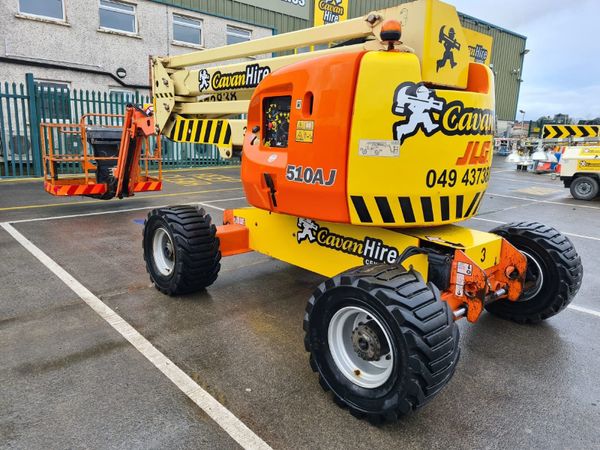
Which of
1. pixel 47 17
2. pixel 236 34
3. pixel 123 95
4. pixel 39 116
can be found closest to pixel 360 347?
pixel 39 116

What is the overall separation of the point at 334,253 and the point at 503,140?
27124 millimetres

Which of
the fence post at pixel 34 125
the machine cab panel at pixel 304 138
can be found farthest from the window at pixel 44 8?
the machine cab panel at pixel 304 138

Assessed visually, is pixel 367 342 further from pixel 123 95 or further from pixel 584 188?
pixel 123 95

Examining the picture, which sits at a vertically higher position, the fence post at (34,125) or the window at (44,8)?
the window at (44,8)

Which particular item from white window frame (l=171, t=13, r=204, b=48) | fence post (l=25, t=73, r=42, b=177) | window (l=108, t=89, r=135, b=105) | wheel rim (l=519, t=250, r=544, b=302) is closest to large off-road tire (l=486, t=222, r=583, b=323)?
wheel rim (l=519, t=250, r=544, b=302)

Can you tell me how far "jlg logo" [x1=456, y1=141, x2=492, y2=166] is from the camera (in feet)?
11.3

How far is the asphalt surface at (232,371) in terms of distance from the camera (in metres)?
2.75

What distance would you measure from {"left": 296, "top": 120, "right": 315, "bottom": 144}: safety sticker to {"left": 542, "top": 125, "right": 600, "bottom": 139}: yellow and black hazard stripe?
17046mm

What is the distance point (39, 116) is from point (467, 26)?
942 inches

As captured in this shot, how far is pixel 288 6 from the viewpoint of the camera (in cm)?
2142

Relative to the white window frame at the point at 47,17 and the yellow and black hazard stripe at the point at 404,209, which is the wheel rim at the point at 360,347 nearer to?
the yellow and black hazard stripe at the point at 404,209

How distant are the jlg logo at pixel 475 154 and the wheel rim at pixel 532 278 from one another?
1213mm

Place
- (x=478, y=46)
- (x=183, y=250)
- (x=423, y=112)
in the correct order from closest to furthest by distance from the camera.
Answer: (x=423, y=112) → (x=478, y=46) → (x=183, y=250)

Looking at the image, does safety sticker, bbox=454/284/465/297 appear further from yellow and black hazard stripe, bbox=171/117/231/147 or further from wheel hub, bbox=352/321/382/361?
yellow and black hazard stripe, bbox=171/117/231/147
